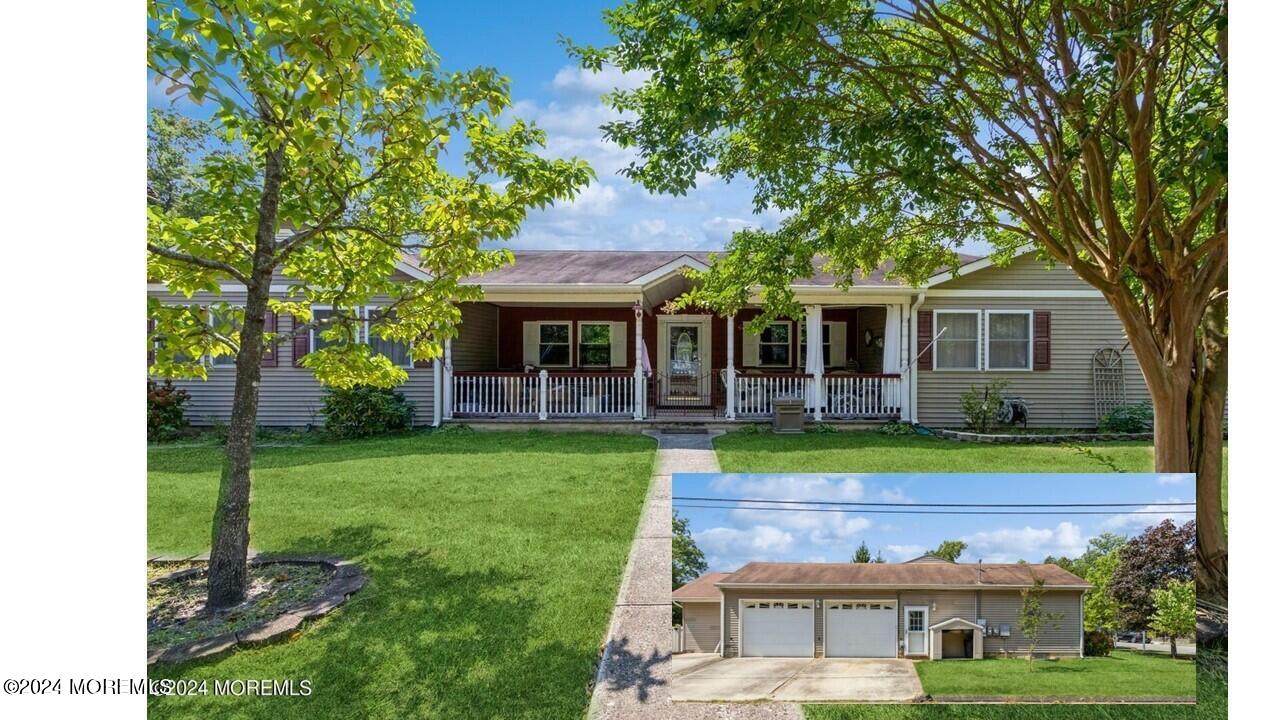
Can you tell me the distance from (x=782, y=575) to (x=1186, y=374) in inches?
92.5

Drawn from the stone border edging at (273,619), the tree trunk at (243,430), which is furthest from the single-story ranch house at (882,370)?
the tree trunk at (243,430)

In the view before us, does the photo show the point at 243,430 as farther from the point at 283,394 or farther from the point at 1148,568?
the point at 283,394

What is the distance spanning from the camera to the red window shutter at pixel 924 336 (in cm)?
902

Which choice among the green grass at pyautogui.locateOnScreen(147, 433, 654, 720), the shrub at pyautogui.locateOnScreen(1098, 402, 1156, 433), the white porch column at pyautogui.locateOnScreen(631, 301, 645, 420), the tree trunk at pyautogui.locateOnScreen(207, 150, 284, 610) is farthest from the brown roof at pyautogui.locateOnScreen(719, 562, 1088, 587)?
the shrub at pyautogui.locateOnScreen(1098, 402, 1156, 433)

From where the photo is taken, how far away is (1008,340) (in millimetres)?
9086

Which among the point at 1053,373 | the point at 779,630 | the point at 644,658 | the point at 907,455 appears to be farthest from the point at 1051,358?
the point at 644,658

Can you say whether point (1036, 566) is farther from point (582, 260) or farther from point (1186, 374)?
point (582, 260)

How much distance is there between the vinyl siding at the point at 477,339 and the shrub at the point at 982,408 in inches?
299

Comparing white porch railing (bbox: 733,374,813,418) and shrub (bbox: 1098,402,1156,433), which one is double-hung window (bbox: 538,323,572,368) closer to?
white porch railing (bbox: 733,374,813,418)

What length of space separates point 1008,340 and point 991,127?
6.42 meters

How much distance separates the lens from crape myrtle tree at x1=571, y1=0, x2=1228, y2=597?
2.66 m

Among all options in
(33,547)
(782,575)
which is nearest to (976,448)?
(782,575)

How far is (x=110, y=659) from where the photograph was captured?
3.00m

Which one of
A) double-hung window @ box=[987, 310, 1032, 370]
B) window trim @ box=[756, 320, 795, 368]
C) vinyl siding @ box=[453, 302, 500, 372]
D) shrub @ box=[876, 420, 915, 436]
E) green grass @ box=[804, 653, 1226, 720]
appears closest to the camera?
green grass @ box=[804, 653, 1226, 720]
